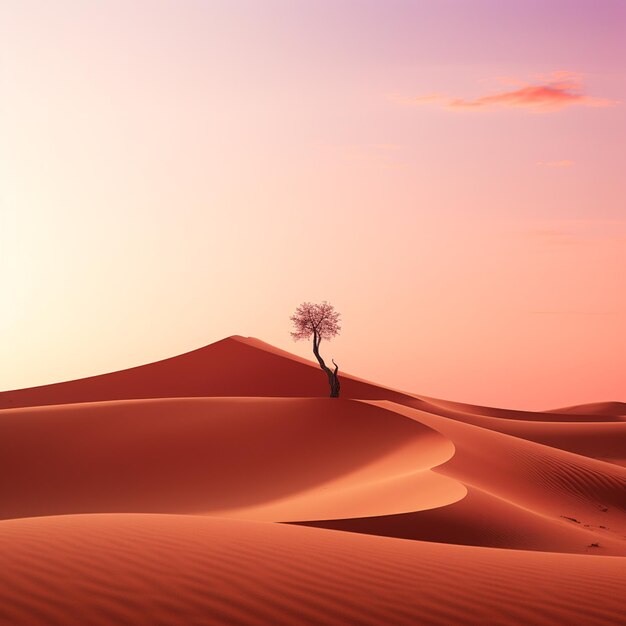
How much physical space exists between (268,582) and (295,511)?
1042 cm

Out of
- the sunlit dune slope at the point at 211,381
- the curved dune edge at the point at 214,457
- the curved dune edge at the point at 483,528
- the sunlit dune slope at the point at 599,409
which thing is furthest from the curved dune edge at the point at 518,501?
the sunlit dune slope at the point at 599,409

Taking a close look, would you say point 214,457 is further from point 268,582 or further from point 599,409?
point 599,409

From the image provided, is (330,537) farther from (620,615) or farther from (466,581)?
(620,615)

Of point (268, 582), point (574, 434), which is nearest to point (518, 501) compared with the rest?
point (268, 582)

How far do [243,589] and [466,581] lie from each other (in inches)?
86.3

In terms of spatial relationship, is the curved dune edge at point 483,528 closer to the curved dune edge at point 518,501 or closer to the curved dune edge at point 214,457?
the curved dune edge at point 518,501

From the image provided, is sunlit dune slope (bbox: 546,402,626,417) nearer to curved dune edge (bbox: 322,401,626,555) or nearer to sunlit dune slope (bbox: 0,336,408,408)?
sunlit dune slope (bbox: 0,336,408,408)

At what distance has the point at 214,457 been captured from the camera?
86.7 feet

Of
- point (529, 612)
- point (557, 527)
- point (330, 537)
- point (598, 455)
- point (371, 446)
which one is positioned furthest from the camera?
point (598, 455)

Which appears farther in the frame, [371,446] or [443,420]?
[443,420]

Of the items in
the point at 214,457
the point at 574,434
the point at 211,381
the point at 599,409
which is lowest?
the point at 214,457

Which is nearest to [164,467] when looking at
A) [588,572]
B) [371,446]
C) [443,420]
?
[371,446]

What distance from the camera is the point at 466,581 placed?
7977mm

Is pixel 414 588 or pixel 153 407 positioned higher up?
pixel 153 407
